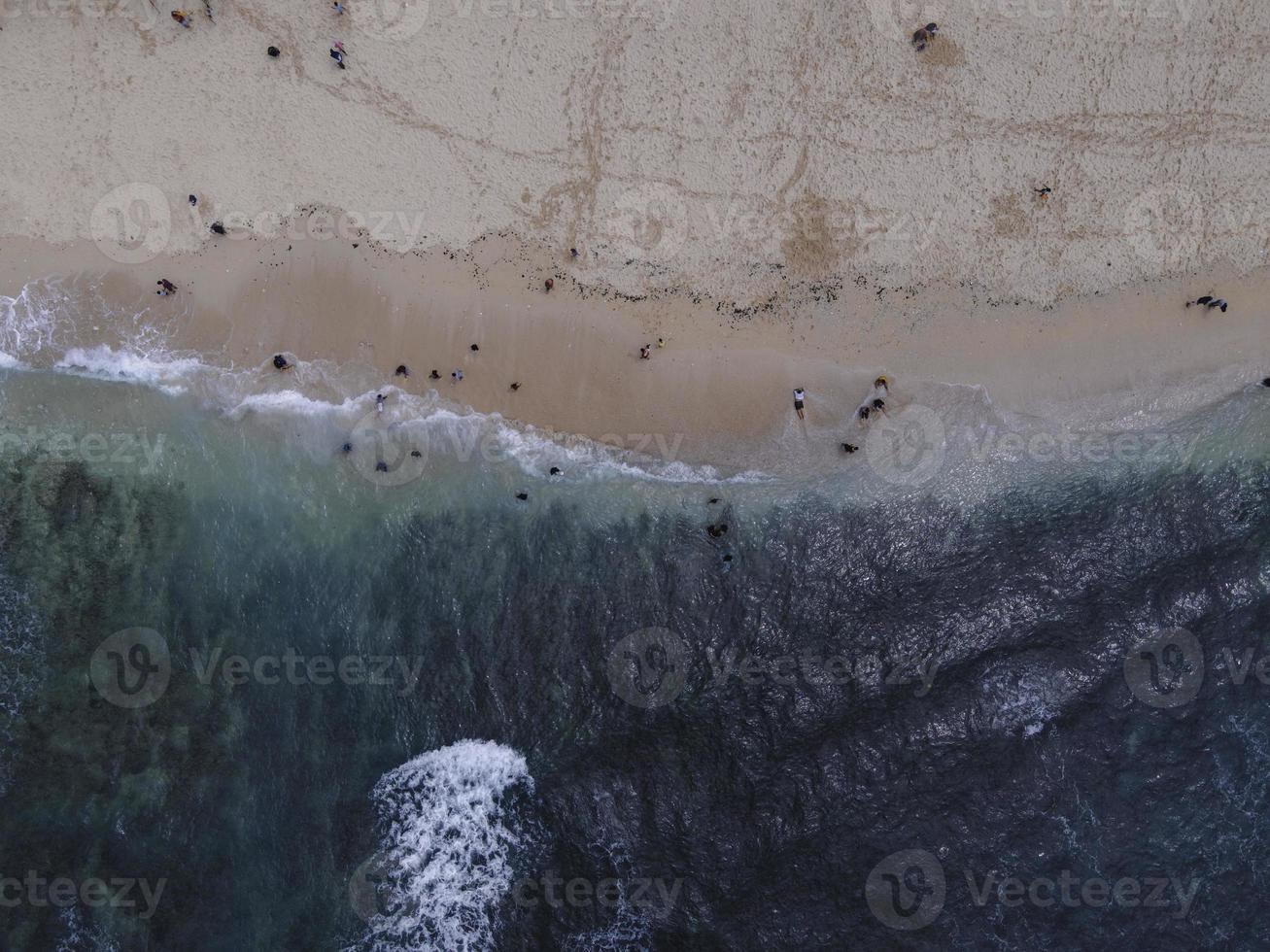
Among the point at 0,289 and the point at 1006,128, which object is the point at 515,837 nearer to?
the point at 0,289

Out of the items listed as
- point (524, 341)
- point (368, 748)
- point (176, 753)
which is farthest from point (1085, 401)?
point (176, 753)

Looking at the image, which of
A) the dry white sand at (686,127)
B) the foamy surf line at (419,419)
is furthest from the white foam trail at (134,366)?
the dry white sand at (686,127)

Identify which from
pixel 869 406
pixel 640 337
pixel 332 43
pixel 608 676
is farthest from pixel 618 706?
pixel 332 43

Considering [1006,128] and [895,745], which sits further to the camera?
[1006,128]

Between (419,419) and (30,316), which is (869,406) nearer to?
(419,419)

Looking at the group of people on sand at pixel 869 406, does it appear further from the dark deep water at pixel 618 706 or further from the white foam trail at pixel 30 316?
the white foam trail at pixel 30 316

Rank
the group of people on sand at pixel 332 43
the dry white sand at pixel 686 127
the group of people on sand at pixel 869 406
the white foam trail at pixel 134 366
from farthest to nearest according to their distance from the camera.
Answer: the group of people on sand at pixel 869 406 < the white foam trail at pixel 134 366 < the dry white sand at pixel 686 127 < the group of people on sand at pixel 332 43
